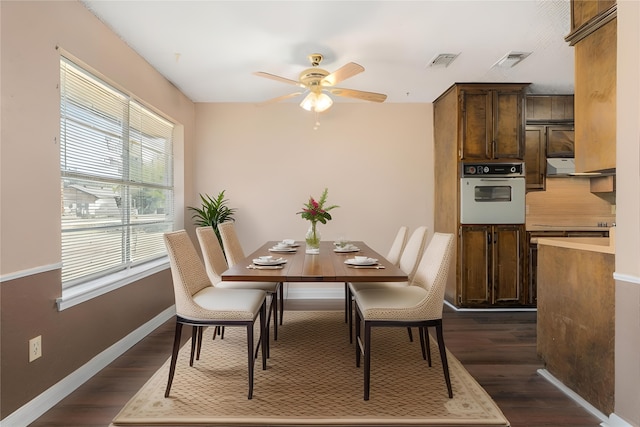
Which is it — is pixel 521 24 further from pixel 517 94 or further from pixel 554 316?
pixel 554 316

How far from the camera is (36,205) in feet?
6.87

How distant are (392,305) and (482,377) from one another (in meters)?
0.94

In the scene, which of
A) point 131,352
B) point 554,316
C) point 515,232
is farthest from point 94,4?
point 515,232

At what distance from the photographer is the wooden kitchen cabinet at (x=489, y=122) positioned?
166 inches

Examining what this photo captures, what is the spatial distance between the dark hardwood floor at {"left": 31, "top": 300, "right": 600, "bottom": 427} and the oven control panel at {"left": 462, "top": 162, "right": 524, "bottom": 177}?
63.5 inches

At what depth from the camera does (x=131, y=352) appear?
297cm

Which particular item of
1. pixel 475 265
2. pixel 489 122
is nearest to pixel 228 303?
pixel 475 265

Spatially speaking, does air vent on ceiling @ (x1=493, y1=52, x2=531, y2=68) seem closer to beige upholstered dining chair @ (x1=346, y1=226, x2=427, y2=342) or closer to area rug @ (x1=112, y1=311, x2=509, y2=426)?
beige upholstered dining chair @ (x1=346, y1=226, x2=427, y2=342)

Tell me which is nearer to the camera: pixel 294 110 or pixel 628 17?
pixel 628 17

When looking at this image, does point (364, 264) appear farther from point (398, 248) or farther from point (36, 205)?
point (36, 205)

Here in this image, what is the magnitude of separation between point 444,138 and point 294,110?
198 centimetres

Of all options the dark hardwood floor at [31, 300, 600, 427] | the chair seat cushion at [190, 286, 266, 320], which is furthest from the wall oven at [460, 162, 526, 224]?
the chair seat cushion at [190, 286, 266, 320]

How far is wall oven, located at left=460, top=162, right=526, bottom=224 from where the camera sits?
Answer: 13.8 ft

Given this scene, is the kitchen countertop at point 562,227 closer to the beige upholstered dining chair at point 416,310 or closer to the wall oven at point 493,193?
the wall oven at point 493,193
